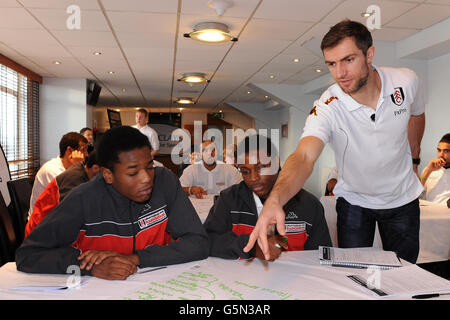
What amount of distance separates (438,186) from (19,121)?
265 inches

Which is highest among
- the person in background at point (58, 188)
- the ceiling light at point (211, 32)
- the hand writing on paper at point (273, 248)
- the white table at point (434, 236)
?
the ceiling light at point (211, 32)

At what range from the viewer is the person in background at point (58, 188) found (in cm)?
198

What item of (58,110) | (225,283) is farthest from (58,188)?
(58,110)

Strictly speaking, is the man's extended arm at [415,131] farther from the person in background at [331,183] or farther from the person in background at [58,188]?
the person in background at [331,183]

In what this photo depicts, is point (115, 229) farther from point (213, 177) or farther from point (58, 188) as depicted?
point (213, 177)

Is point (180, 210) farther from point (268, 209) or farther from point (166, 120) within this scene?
point (166, 120)

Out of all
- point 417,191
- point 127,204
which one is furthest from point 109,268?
point 417,191

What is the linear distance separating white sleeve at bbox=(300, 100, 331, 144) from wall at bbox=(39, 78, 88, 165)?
7.29 m

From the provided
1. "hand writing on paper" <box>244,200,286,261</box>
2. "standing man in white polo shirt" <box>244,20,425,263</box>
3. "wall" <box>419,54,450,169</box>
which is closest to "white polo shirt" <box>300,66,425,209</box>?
"standing man in white polo shirt" <box>244,20,425,263</box>

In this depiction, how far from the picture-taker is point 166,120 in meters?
16.5

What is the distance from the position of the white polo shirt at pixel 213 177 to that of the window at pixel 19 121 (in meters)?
3.73

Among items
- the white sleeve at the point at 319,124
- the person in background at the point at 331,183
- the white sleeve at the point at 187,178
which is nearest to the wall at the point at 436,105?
the person in background at the point at 331,183

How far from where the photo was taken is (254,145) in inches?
84.4

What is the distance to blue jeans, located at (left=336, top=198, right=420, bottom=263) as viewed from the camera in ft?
5.89
